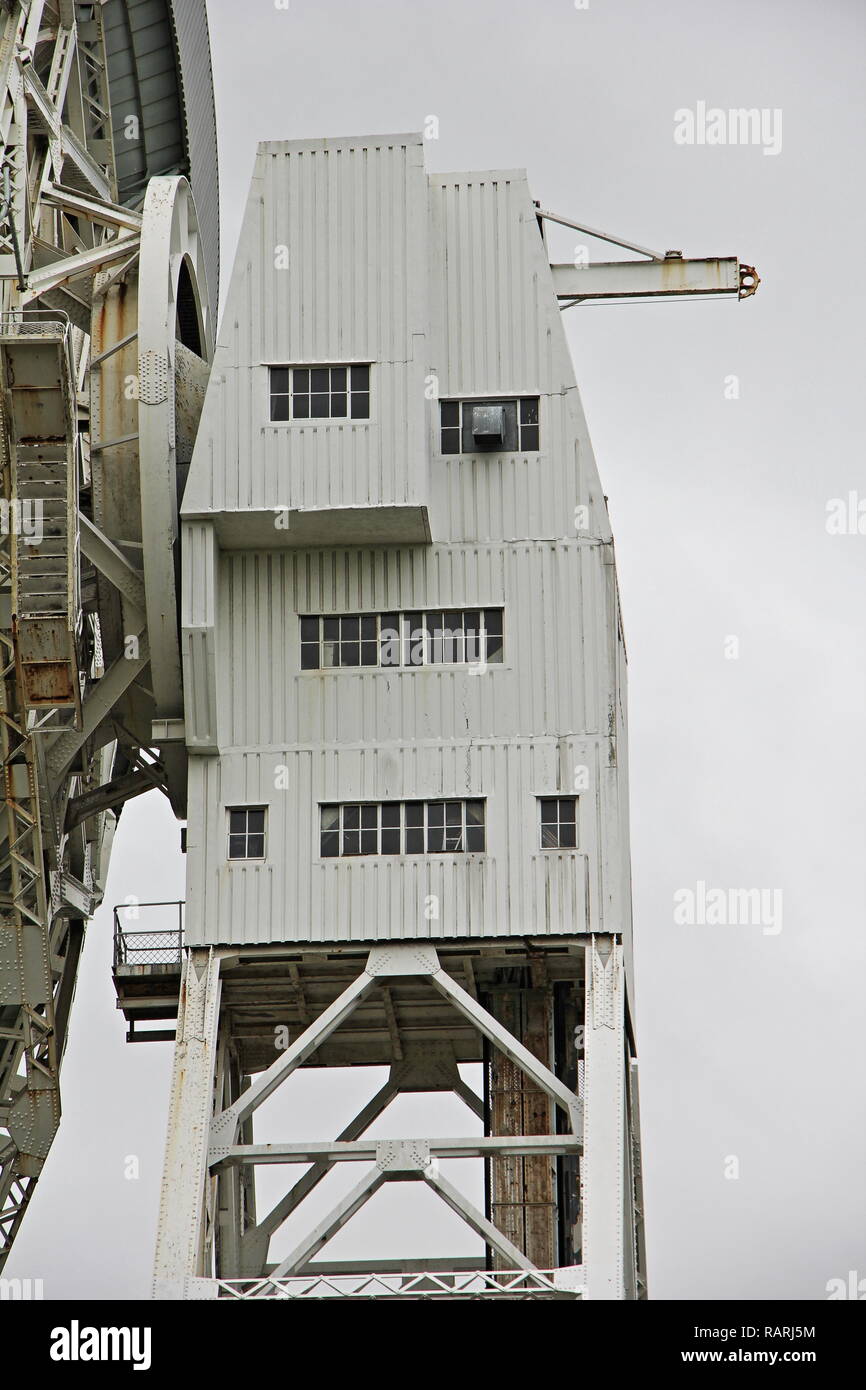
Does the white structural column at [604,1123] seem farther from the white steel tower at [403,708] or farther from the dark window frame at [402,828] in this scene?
the dark window frame at [402,828]

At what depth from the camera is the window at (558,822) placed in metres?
44.8

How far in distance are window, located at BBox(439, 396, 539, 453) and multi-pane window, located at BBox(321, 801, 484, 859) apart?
5686 mm

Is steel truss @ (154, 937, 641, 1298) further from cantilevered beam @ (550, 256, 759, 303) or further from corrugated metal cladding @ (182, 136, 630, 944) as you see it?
cantilevered beam @ (550, 256, 759, 303)

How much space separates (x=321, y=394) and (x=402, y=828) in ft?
22.3

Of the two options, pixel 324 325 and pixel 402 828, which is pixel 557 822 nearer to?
pixel 402 828

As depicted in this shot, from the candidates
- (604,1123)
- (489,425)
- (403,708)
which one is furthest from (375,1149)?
(489,425)

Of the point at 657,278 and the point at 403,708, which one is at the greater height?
the point at 657,278

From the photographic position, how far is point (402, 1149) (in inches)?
1750

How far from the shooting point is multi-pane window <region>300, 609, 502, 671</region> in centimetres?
4578

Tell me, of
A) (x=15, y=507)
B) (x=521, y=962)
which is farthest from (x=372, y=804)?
(x=15, y=507)

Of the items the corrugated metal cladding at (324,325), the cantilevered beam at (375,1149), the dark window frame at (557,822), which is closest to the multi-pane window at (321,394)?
the corrugated metal cladding at (324,325)

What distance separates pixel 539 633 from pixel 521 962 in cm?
495

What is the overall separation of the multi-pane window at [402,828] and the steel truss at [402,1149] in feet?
5.09
